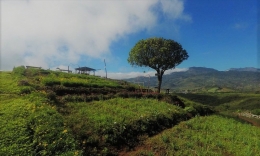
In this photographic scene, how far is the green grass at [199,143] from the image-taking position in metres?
14.3

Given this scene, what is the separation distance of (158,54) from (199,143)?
36716 mm

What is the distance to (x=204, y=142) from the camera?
54.3 feet

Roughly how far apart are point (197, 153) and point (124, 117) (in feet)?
21.9

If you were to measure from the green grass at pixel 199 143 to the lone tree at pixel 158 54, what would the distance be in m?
30.4

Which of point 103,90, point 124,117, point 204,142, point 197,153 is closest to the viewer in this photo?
point 197,153

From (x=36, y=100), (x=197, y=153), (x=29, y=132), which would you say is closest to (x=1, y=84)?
(x=36, y=100)

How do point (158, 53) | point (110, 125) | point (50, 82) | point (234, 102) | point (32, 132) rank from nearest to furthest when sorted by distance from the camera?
point (32, 132) → point (110, 125) → point (50, 82) → point (158, 53) → point (234, 102)

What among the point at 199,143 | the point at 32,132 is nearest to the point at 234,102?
the point at 199,143

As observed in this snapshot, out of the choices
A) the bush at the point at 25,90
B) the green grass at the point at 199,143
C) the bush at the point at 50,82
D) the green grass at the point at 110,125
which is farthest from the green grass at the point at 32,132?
the bush at the point at 50,82

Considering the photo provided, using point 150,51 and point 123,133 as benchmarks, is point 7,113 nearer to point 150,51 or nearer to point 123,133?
point 123,133

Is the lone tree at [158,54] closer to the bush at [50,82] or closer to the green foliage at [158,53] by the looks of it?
the green foliage at [158,53]

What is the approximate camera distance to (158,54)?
5141 cm

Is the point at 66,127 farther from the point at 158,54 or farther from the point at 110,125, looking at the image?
→ the point at 158,54

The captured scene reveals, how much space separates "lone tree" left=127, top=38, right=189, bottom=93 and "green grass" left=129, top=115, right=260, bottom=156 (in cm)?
3037
